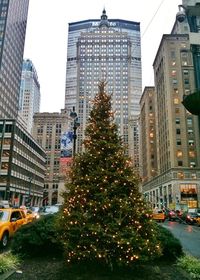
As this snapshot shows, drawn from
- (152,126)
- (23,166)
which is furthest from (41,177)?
(152,126)

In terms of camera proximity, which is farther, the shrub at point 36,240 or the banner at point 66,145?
the banner at point 66,145

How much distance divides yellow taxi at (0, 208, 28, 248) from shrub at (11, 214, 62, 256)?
9.67 feet

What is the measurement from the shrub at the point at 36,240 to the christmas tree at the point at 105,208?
2.05 m

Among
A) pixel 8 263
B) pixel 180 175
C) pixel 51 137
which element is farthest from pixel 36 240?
pixel 51 137

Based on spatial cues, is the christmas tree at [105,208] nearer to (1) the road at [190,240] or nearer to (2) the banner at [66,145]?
(1) the road at [190,240]

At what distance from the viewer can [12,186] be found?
7462cm

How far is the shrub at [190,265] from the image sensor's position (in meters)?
7.29

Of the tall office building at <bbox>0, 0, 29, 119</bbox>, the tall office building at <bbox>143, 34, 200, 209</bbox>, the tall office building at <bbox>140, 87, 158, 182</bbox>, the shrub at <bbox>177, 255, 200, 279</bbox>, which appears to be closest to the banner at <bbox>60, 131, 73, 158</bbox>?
the shrub at <bbox>177, 255, 200, 279</bbox>

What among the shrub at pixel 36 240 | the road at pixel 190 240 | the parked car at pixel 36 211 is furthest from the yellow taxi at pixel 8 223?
the road at pixel 190 240

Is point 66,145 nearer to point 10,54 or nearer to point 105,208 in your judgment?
point 105,208

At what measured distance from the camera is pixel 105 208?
7293mm

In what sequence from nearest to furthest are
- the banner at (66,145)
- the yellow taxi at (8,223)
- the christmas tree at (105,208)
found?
the christmas tree at (105,208)
the yellow taxi at (8,223)
the banner at (66,145)

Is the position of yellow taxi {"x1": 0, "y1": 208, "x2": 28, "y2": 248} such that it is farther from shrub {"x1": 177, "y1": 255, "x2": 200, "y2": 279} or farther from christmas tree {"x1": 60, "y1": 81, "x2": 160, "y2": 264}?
shrub {"x1": 177, "y1": 255, "x2": 200, "y2": 279}

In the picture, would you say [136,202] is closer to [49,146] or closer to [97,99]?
[97,99]
